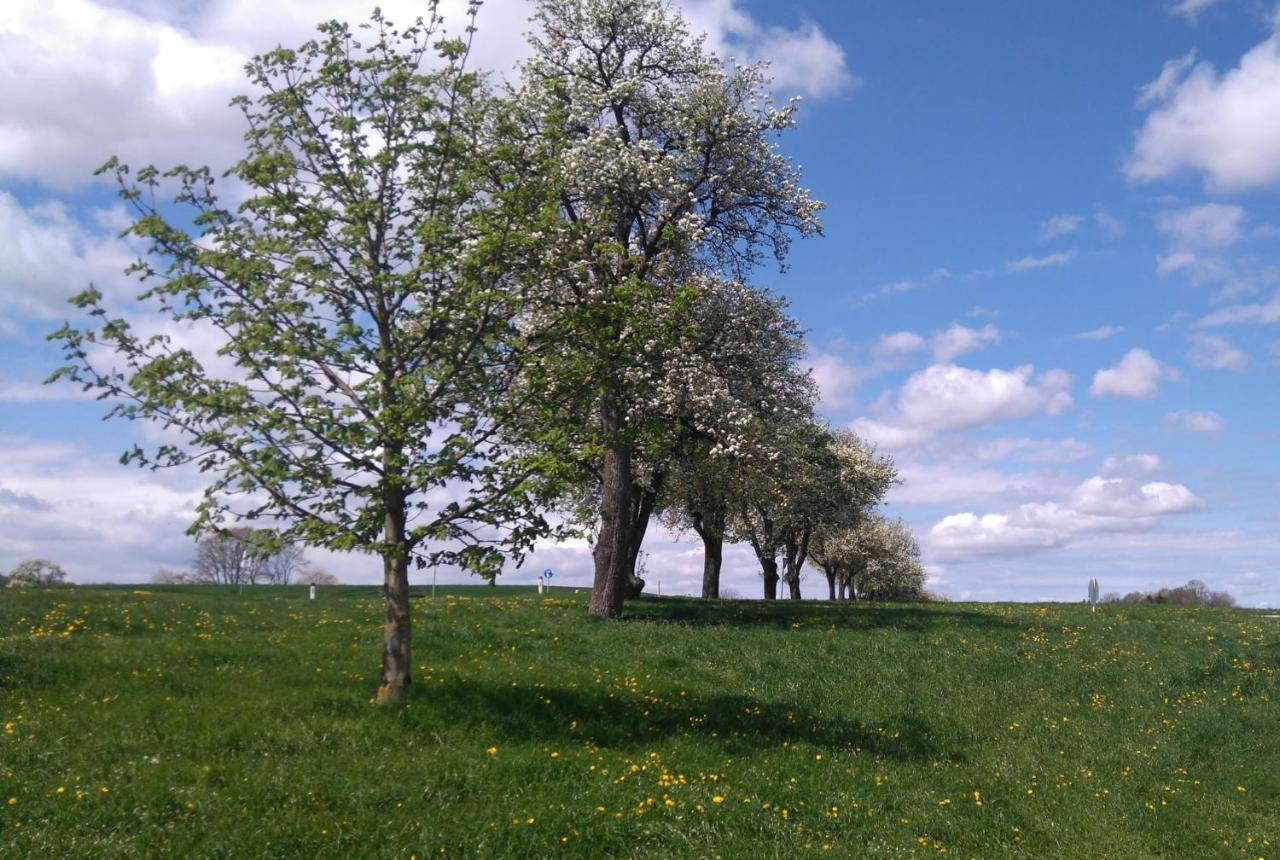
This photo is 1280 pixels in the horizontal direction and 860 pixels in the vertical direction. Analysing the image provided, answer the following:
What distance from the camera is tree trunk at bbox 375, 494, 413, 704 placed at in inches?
547

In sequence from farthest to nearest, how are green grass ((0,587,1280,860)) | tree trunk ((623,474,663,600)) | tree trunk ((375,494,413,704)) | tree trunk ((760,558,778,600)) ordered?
tree trunk ((760,558,778,600)) → tree trunk ((623,474,663,600)) → tree trunk ((375,494,413,704)) → green grass ((0,587,1280,860))

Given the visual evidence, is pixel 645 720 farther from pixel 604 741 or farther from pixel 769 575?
pixel 769 575

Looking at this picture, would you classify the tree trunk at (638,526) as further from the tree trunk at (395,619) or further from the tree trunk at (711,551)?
the tree trunk at (395,619)

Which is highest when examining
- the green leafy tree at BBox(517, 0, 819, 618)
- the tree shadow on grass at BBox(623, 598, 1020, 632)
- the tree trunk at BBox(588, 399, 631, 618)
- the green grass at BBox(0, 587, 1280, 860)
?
the green leafy tree at BBox(517, 0, 819, 618)

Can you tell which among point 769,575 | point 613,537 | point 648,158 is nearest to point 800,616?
point 613,537

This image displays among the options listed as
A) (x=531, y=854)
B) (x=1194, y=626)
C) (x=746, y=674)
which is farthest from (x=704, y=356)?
(x=531, y=854)

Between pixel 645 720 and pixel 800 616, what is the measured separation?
14.6m

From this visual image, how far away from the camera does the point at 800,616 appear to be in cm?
2886

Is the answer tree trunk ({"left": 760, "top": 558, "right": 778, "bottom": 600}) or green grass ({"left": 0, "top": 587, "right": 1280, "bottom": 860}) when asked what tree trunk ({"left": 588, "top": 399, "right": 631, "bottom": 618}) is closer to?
green grass ({"left": 0, "top": 587, "right": 1280, "bottom": 860})

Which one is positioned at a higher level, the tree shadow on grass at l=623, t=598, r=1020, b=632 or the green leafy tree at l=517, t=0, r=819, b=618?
the green leafy tree at l=517, t=0, r=819, b=618

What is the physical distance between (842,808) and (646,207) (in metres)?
17.1

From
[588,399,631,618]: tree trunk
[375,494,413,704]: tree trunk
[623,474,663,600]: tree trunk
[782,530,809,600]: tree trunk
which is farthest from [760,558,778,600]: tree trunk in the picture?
[375,494,413,704]: tree trunk

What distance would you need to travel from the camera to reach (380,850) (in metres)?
9.73

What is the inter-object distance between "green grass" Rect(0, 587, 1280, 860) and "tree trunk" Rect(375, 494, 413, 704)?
0.40 metres
